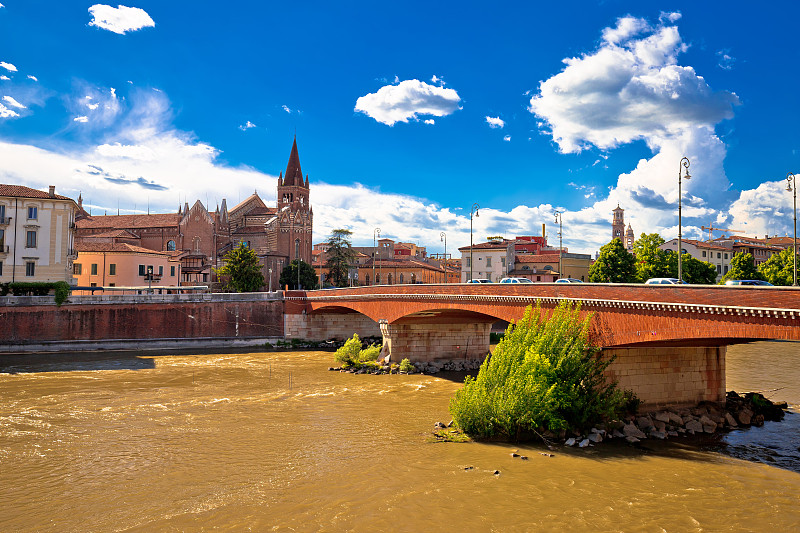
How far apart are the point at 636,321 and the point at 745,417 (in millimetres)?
8093

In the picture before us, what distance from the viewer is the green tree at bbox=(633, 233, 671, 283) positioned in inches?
2346

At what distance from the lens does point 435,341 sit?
39.2 meters

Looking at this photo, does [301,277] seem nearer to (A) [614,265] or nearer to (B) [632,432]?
(A) [614,265]

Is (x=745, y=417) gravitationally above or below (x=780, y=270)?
below

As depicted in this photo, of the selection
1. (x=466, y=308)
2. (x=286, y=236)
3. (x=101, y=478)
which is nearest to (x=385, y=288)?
(x=466, y=308)

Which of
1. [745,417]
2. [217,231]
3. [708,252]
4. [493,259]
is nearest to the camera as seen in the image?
[745,417]

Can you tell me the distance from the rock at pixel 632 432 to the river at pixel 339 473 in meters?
0.65

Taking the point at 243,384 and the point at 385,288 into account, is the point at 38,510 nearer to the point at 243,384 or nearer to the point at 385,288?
the point at 243,384

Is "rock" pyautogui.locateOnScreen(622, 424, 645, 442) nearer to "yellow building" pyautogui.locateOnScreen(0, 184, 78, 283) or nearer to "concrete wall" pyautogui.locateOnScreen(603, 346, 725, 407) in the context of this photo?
"concrete wall" pyautogui.locateOnScreen(603, 346, 725, 407)

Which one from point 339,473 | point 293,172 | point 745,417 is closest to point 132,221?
point 293,172

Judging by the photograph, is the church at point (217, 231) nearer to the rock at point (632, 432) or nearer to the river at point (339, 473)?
the river at point (339, 473)

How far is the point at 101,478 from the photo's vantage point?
16.7 metres

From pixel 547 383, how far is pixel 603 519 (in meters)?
5.84

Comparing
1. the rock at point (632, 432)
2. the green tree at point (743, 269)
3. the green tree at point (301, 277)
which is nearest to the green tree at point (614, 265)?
the green tree at point (743, 269)
